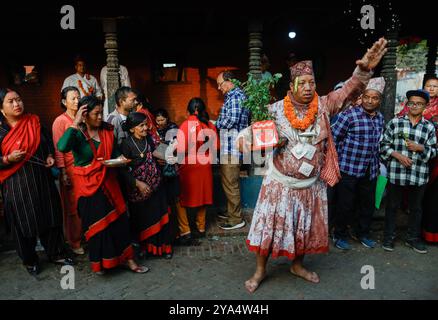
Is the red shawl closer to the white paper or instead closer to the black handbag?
the black handbag

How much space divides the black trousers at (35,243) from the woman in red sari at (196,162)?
1517 millimetres

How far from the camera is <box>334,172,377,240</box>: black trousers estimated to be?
14.9 ft

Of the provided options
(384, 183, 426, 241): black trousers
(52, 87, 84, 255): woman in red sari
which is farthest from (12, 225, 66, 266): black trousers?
(384, 183, 426, 241): black trousers

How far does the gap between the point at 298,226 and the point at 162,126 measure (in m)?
2.57

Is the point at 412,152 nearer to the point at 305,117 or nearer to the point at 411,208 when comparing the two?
the point at 411,208

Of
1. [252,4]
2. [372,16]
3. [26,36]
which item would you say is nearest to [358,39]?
[372,16]

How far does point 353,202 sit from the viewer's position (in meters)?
4.62

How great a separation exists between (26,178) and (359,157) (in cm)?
391

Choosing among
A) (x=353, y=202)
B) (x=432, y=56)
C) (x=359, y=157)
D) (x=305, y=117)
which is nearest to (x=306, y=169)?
(x=305, y=117)

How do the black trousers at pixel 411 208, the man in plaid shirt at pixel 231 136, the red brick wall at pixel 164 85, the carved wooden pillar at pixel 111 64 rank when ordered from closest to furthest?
the black trousers at pixel 411 208 → the man in plaid shirt at pixel 231 136 → the carved wooden pillar at pixel 111 64 → the red brick wall at pixel 164 85

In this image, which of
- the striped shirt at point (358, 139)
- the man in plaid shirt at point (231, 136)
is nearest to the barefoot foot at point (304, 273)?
the striped shirt at point (358, 139)

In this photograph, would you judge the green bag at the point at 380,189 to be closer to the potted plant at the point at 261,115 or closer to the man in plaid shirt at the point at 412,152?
the man in plaid shirt at the point at 412,152

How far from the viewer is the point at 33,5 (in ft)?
18.9

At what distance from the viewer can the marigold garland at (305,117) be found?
10.8 ft
